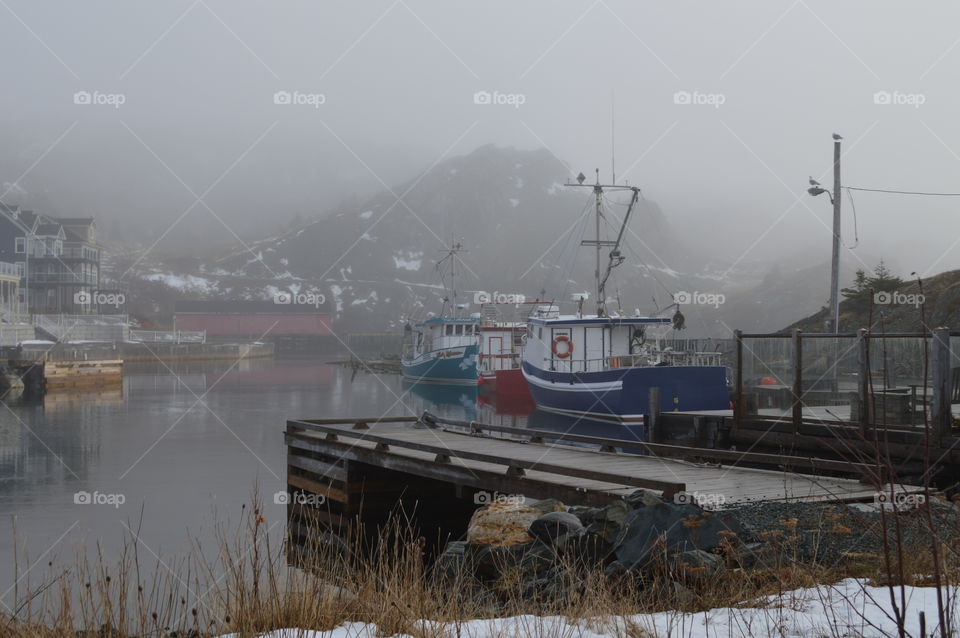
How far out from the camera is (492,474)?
32.5 ft

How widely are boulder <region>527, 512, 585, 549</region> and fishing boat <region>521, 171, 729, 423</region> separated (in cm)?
1834

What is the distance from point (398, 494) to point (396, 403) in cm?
3203

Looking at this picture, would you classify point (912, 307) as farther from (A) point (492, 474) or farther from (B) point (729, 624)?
(B) point (729, 624)

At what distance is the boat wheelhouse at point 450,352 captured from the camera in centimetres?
5412

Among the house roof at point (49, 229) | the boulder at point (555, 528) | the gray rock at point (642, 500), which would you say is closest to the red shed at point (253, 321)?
the house roof at point (49, 229)

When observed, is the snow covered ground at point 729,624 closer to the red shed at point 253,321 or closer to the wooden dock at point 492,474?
the wooden dock at point 492,474

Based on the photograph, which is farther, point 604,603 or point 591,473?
point 591,473

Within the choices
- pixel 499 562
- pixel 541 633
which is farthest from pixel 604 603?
pixel 499 562

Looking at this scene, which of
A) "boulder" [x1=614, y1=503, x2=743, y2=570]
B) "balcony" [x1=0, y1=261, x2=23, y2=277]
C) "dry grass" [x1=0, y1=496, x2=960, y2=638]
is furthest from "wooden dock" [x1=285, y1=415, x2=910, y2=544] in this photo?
"balcony" [x1=0, y1=261, x2=23, y2=277]

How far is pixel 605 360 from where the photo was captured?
29.7 meters

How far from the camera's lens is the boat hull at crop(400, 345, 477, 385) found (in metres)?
53.8

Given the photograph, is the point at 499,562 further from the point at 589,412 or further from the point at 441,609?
the point at 589,412

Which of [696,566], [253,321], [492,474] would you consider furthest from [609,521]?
[253,321]

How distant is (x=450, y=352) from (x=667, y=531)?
48504 millimetres
